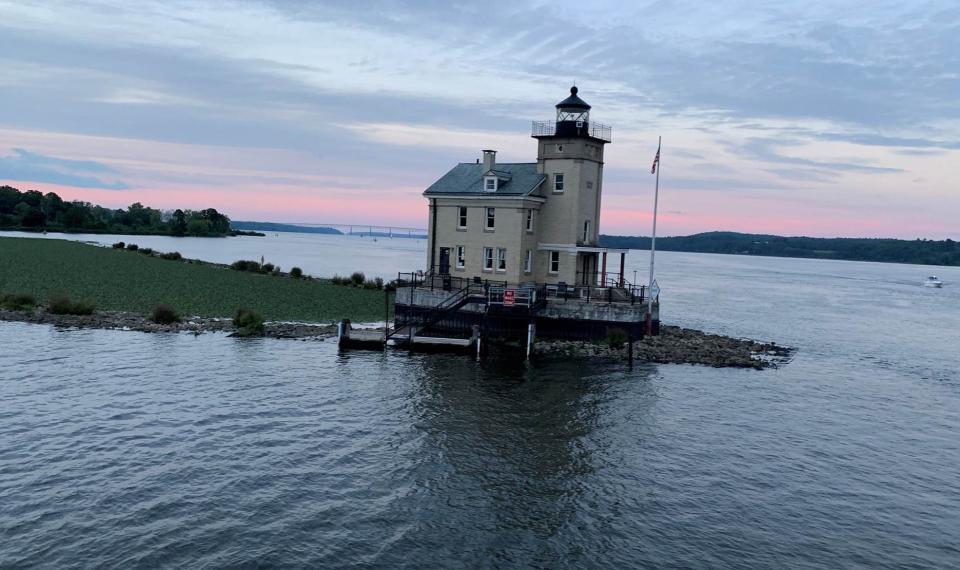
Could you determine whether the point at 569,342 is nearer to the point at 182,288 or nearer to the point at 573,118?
the point at 573,118

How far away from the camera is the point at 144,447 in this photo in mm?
20344

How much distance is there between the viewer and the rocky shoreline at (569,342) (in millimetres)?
38812

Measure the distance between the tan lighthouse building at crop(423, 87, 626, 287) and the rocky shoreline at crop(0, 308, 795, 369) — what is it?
640 centimetres

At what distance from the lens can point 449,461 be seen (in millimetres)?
20906

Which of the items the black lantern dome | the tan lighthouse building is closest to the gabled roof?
the tan lighthouse building

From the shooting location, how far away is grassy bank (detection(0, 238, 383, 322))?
160 ft

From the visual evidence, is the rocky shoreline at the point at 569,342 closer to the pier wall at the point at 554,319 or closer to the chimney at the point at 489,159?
the pier wall at the point at 554,319

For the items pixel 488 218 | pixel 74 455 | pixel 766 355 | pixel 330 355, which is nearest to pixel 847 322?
pixel 766 355

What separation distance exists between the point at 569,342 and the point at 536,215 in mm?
9425

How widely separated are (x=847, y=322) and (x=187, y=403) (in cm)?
6195

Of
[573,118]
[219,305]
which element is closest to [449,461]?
[573,118]

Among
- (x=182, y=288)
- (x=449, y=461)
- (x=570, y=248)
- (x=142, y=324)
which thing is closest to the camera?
(x=449, y=461)

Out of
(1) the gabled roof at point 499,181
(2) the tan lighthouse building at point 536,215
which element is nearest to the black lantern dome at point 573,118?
(2) the tan lighthouse building at point 536,215

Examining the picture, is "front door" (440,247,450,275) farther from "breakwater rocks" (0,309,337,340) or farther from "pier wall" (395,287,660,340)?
"breakwater rocks" (0,309,337,340)
